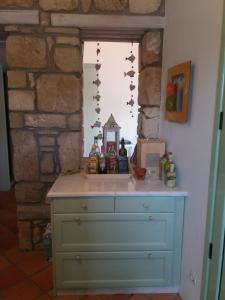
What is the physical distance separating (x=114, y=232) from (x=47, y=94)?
49.8 inches

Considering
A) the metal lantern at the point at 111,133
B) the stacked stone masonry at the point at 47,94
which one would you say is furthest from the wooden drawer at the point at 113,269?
the metal lantern at the point at 111,133

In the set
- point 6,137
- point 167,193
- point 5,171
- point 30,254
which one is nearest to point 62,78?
point 167,193

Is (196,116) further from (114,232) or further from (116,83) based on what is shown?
(116,83)

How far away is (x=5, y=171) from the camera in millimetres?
4133

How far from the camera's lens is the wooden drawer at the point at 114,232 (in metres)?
1.82

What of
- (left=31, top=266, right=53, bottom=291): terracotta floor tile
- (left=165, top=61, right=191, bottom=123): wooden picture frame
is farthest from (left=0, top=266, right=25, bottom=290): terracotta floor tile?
(left=165, top=61, right=191, bottom=123): wooden picture frame

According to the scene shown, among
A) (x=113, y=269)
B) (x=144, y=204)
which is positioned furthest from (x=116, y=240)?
(x=144, y=204)

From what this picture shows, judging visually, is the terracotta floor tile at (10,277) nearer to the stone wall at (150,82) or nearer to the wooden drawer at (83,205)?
the wooden drawer at (83,205)

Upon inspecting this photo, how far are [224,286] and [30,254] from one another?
1752 millimetres

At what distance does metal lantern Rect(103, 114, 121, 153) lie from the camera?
7.50ft

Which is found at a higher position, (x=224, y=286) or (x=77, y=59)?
(x=77, y=59)

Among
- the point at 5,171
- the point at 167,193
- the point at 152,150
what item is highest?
the point at 152,150

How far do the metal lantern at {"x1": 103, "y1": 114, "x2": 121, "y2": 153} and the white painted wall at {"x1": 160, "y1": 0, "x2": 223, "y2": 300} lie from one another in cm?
52

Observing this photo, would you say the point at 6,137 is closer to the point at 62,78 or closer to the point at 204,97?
the point at 62,78
